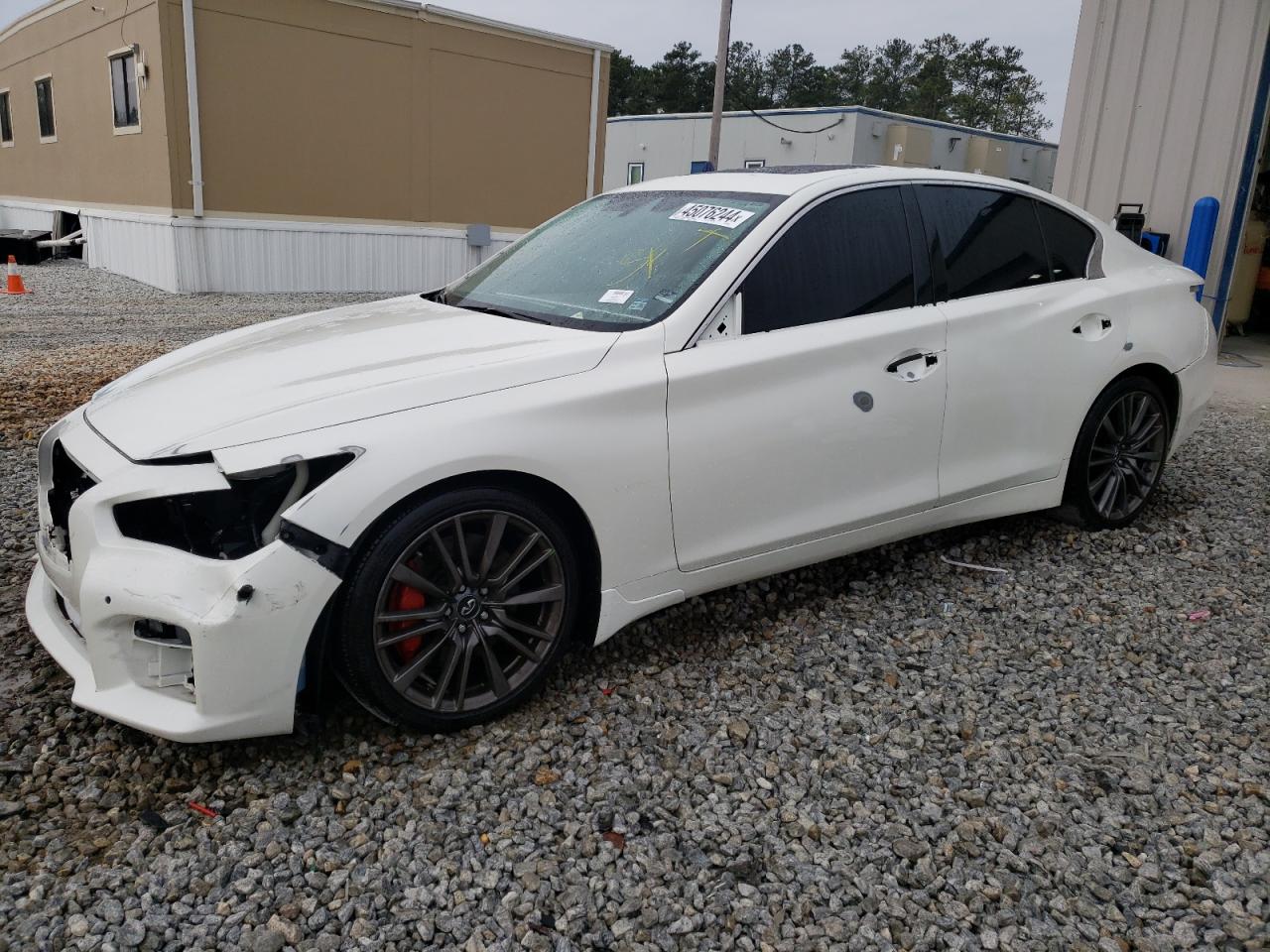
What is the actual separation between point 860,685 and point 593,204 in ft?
7.51

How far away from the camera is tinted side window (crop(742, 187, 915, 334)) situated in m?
3.43

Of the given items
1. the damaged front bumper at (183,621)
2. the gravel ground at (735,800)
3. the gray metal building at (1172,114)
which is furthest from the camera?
the gray metal building at (1172,114)

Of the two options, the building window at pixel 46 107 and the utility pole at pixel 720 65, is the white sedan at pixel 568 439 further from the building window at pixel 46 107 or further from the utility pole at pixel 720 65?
the building window at pixel 46 107

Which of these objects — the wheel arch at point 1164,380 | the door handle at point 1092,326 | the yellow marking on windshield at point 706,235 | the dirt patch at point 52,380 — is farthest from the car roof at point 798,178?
the dirt patch at point 52,380

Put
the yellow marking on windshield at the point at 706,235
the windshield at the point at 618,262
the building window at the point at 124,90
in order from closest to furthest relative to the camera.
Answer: the windshield at the point at 618,262, the yellow marking on windshield at the point at 706,235, the building window at the point at 124,90

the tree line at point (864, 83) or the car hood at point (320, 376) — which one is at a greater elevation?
the tree line at point (864, 83)

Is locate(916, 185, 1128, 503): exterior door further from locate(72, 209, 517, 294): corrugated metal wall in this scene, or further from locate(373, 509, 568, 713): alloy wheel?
locate(72, 209, 517, 294): corrugated metal wall

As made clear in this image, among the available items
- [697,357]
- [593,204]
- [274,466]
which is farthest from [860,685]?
[593,204]

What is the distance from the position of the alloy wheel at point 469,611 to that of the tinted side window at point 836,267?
109cm

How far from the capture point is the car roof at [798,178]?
373cm

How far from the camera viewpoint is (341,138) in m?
15.4

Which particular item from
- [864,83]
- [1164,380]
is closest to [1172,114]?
[1164,380]

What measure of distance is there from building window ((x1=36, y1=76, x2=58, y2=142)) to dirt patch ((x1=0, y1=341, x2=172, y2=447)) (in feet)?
42.2

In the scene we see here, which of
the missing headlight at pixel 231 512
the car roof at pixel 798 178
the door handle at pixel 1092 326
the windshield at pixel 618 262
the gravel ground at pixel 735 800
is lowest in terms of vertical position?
the gravel ground at pixel 735 800
